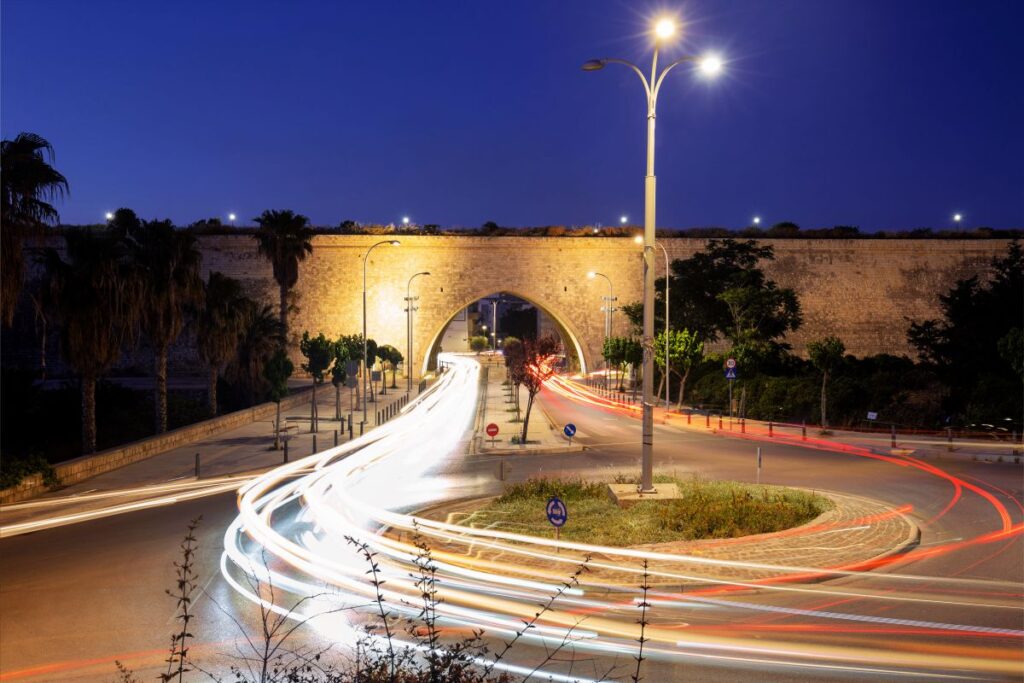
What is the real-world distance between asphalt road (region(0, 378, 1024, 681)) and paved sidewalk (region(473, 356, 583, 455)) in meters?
3.48

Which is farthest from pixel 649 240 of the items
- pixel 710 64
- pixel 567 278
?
pixel 567 278

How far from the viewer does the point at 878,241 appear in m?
67.3

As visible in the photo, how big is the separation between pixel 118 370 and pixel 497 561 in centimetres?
5854

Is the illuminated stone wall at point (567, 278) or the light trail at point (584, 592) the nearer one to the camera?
the light trail at point (584, 592)

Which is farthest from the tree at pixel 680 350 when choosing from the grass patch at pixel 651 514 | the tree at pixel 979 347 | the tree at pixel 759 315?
the grass patch at pixel 651 514

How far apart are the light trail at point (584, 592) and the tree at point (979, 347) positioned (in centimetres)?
1496

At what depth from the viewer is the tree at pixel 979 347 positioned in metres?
27.9

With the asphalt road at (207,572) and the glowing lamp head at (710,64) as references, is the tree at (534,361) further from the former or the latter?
the glowing lamp head at (710,64)

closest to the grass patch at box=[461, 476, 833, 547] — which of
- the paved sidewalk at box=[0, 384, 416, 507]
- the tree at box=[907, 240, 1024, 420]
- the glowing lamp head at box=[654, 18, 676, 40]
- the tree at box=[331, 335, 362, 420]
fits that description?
the glowing lamp head at box=[654, 18, 676, 40]

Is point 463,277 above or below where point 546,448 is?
above

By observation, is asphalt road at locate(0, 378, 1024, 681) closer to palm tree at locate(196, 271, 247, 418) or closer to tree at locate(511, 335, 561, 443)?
tree at locate(511, 335, 561, 443)

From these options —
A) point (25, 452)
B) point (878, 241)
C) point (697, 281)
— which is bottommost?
point (25, 452)

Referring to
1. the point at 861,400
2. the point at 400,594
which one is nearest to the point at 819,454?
the point at 861,400

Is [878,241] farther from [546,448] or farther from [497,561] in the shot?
[497,561]
